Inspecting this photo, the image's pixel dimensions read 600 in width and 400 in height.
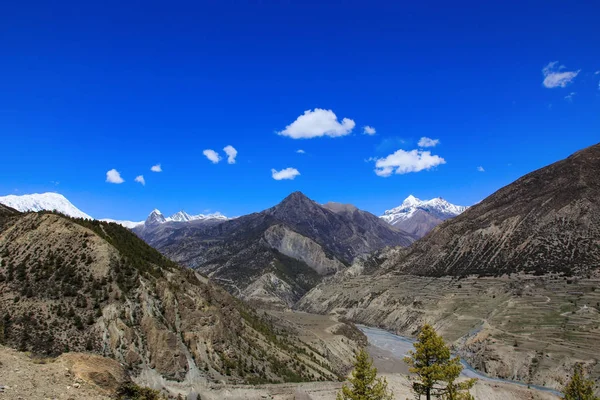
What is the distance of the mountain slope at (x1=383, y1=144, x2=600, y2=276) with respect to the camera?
123m

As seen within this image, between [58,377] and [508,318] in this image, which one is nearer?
[58,377]

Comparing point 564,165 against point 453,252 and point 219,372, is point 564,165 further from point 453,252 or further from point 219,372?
point 219,372

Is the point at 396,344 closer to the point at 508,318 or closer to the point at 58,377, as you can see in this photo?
the point at 508,318

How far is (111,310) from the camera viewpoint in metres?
41.3

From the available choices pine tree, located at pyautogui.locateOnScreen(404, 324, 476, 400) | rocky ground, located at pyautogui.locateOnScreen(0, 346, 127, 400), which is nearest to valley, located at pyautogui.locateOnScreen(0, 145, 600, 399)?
rocky ground, located at pyautogui.locateOnScreen(0, 346, 127, 400)

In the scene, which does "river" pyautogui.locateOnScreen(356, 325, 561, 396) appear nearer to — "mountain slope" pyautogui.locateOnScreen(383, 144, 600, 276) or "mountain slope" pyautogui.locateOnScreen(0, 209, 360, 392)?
"mountain slope" pyautogui.locateOnScreen(383, 144, 600, 276)

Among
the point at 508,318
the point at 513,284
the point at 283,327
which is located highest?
the point at 513,284

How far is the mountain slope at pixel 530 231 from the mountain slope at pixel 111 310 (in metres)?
103

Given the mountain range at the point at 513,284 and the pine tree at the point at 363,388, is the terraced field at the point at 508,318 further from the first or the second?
the pine tree at the point at 363,388

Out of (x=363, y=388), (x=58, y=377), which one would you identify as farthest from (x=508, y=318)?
(x=58, y=377)

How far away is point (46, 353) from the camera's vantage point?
34.7 meters

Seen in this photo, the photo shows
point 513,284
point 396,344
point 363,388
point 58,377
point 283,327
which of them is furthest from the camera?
point 513,284

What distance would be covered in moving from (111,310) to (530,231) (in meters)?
143

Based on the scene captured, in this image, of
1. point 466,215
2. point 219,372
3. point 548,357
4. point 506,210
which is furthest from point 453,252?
point 219,372
